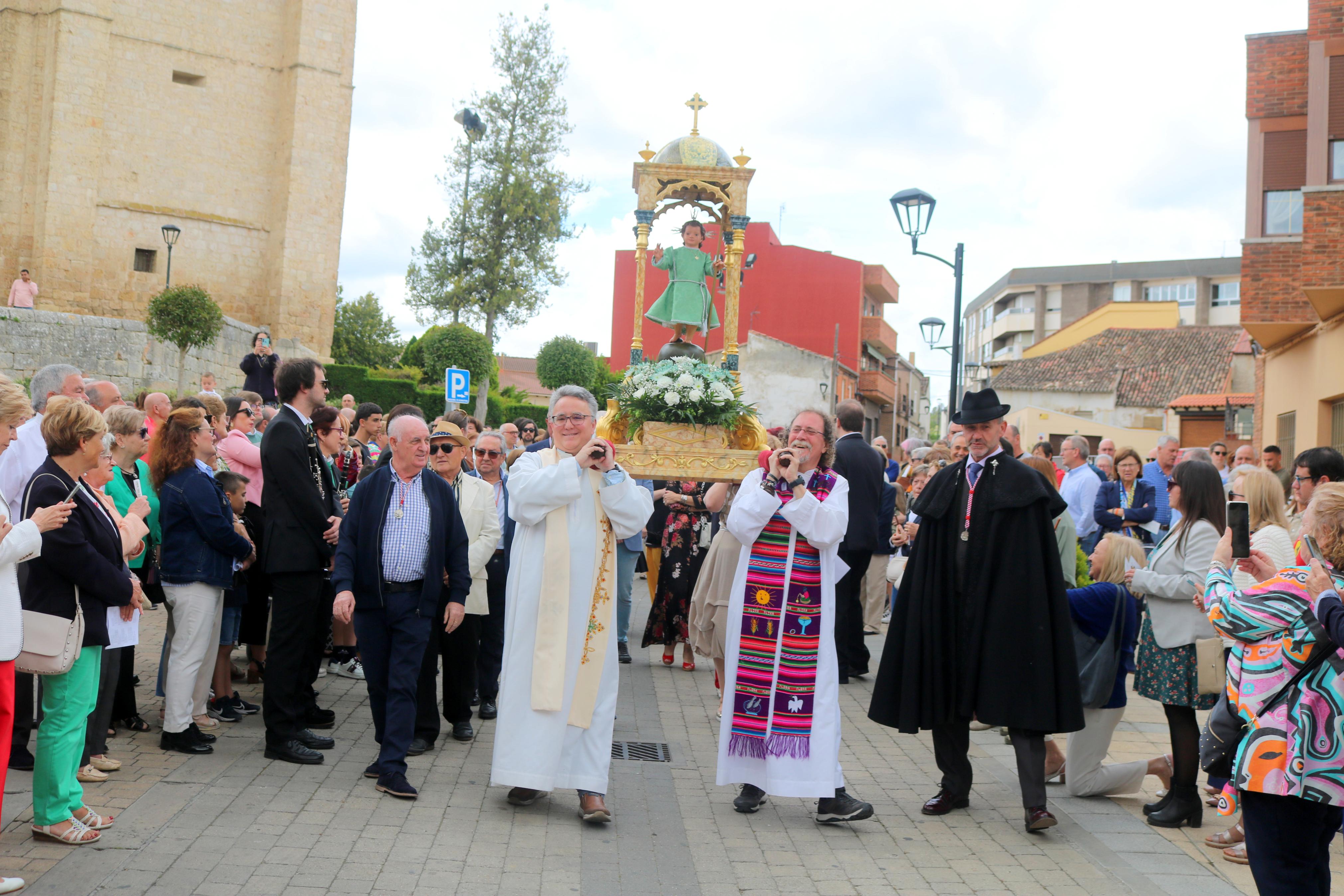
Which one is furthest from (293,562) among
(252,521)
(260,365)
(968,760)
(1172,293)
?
(1172,293)

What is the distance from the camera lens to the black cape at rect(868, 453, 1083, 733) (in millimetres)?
5477

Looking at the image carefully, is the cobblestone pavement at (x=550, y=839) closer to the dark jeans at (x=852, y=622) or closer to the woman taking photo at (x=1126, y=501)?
the dark jeans at (x=852, y=622)

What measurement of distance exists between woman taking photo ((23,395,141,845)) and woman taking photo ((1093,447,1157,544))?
29.2ft

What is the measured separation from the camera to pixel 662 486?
1076 cm

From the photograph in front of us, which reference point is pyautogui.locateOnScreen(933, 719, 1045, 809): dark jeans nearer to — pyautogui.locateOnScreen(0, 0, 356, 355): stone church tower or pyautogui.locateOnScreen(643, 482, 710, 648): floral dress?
pyautogui.locateOnScreen(643, 482, 710, 648): floral dress

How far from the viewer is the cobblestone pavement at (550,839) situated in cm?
445

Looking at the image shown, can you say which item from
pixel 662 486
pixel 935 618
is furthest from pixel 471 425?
pixel 935 618

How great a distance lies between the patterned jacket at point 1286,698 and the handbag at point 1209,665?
183cm

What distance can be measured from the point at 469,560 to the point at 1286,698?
15.2 ft

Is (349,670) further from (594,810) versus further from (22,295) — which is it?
(22,295)

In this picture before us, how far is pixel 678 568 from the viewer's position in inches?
365

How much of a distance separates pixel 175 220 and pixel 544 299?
12.0 m

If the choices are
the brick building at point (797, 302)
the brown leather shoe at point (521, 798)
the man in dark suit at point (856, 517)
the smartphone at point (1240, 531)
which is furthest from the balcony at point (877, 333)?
the smartphone at point (1240, 531)

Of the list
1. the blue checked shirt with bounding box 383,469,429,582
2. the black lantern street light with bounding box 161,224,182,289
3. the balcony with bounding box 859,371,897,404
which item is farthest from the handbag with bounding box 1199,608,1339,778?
the balcony with bounding box 859,371,897,404
